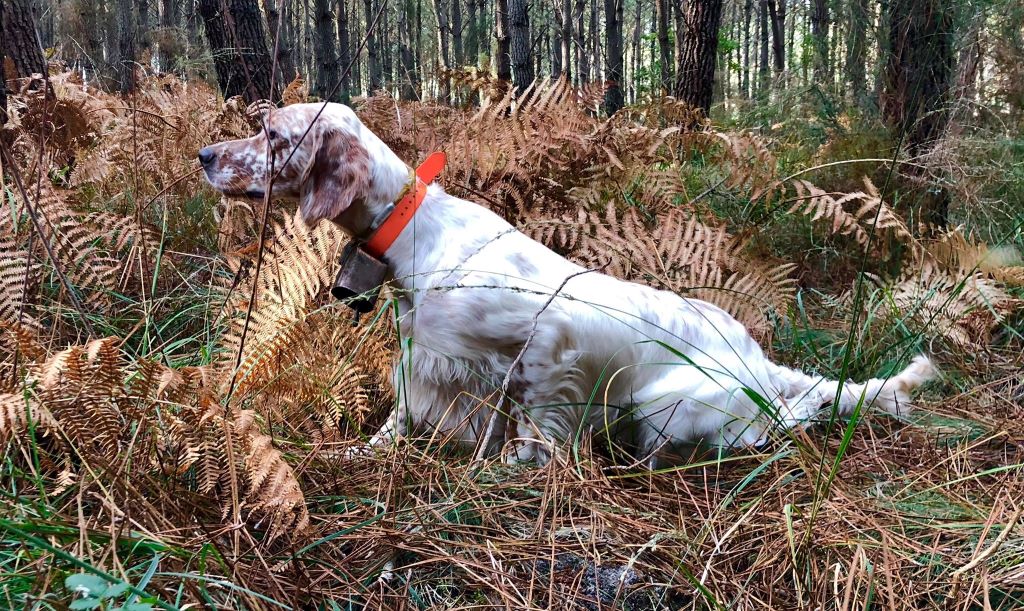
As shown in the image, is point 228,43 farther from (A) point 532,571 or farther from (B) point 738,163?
(A) point 532,571

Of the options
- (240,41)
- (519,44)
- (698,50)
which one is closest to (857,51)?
(698,50)

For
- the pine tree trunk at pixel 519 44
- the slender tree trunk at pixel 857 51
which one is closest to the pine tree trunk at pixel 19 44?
the pine tree trunk at pixel 519 44

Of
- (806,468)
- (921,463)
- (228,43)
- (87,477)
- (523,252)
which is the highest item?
(228,43)

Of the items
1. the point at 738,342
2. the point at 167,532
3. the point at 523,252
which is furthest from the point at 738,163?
the point at 167,532

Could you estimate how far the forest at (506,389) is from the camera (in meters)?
1.62

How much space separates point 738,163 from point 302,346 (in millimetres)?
2888

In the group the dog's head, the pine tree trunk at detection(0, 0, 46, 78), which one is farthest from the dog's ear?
the pine tree trunk at detection(0, 0, 46, 78)

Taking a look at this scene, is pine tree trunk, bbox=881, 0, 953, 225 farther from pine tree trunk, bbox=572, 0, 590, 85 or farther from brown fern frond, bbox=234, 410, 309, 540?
pine tree trunk, bbox=572, 0, 590, 85

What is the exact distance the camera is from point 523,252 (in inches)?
108

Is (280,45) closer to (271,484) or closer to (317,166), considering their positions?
(317,166)

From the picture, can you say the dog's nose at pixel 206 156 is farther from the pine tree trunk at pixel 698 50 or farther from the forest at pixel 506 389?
the pine tree trunk at pixel 698 50

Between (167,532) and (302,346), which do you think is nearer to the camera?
(167,532)

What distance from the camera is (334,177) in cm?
265

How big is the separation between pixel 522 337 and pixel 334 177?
2.79 ft
